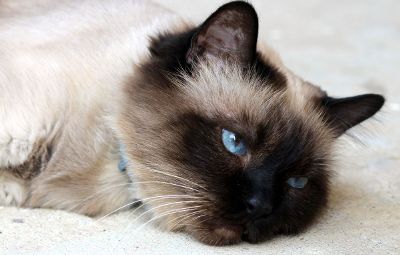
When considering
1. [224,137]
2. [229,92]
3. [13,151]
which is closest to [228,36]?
[229,92]

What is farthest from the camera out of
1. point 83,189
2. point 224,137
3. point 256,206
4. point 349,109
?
point 349,109

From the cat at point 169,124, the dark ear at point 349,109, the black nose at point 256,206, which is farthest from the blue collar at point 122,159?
the dark ear at point 349,109

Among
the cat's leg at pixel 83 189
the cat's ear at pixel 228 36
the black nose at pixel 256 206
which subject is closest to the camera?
the black nose at pixel 256 206

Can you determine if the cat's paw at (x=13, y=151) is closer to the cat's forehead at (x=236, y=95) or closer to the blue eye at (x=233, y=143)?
the cat's forehead at (x=236, y=95)

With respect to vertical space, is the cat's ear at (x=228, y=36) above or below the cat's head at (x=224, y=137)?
above

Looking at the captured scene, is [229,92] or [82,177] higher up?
[229,92]

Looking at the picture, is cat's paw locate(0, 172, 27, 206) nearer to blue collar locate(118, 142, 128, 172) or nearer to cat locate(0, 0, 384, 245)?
cat locate(0, 0, 384, 245)

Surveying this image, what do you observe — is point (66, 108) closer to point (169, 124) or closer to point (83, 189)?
point (83, 189)
